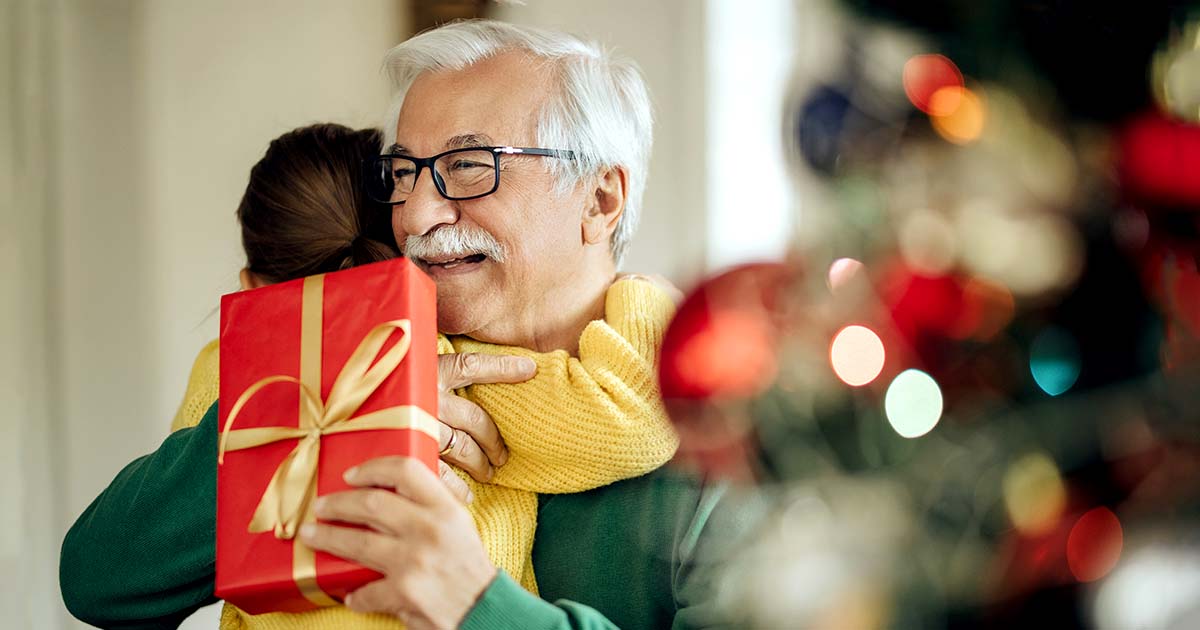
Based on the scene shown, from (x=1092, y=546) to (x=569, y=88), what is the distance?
1.18 m

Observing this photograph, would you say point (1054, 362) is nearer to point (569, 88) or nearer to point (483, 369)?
point (483, 369)

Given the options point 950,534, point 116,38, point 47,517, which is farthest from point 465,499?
point 116,38

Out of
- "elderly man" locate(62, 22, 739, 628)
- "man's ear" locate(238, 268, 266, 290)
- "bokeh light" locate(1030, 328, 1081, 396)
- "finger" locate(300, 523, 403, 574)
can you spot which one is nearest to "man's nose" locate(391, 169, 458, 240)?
"elderly man" locate(62, 22, 739, 628)

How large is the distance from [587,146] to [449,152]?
0.70 ft

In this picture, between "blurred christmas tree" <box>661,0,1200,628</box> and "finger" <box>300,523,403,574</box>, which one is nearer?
"blurred christmas tree" <box>661,0,1200,628</box>

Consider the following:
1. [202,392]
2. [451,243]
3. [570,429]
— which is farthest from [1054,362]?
[202,392]

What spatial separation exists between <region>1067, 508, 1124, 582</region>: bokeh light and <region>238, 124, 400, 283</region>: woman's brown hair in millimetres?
1139

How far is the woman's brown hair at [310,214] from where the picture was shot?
1481 mm

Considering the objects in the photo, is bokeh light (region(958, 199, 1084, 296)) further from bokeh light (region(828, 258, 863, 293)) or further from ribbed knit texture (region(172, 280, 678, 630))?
ribbed knit texture (region(172, 280, 678, 630))

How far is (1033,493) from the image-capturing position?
438 mm

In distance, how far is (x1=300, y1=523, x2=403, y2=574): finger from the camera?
0.99 meters

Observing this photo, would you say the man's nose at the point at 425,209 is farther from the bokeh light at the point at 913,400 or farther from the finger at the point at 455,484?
the bokeh light at the point at 913,400

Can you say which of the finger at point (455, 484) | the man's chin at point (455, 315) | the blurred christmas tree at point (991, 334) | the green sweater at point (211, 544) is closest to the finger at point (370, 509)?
the finger at point (455, 484)

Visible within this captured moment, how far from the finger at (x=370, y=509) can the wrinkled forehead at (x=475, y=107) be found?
59 centimetres
